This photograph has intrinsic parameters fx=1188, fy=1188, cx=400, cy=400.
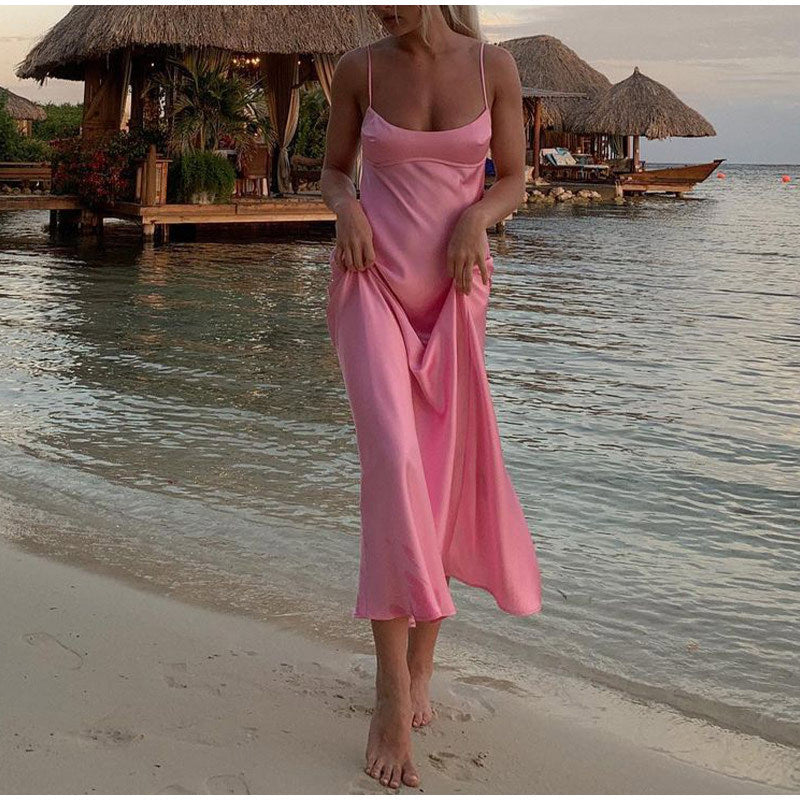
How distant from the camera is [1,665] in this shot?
2.79 metres

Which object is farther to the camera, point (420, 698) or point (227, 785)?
point (420, 698)

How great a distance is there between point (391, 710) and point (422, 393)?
65 centimetres

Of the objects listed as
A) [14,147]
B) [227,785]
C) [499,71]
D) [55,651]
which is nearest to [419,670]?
[227,785]

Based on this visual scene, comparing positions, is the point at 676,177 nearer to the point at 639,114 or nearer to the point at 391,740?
the point at 639,114

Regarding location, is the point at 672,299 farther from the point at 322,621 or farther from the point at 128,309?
the point at 322,621

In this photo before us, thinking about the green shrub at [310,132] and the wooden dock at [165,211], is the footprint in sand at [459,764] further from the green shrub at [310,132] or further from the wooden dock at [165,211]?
the green shrub at [310,132]

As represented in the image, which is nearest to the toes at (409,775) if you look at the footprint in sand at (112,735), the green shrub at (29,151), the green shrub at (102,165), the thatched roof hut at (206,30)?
the footprint in sand at (112,735)

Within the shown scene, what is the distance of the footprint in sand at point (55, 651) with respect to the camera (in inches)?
111

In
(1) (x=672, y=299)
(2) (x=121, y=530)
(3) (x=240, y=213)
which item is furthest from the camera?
(3) (x=240, y=213)

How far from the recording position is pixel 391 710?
95.0 inches

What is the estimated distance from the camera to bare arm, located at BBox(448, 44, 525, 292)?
8.09ft

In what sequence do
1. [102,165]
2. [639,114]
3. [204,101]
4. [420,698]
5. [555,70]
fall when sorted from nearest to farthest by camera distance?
[420,698] < [102,165] < [204,101] < [639,114] < [555,70]

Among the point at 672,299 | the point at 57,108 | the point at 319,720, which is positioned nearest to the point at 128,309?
the point at 672,299

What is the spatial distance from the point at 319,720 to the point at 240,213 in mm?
15048
